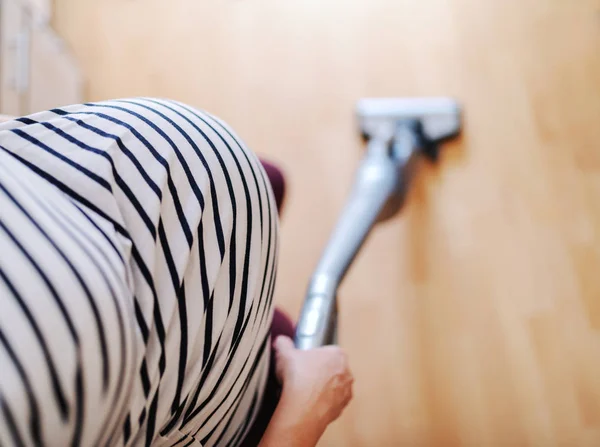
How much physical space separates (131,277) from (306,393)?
0.91 ft

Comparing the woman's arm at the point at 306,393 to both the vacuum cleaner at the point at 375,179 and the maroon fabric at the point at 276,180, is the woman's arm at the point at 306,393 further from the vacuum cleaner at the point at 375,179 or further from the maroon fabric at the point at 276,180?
the maroon fabric at the point at 276,180

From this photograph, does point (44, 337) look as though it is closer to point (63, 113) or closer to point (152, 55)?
point (63, 113)

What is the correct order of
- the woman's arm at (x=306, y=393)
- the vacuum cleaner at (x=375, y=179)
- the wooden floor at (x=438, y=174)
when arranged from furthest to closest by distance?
the wooden floor at (x=438, y=174)
the vacuum cleaner at (x=375, y=179)
the woman's arm at (x=306, y=393)

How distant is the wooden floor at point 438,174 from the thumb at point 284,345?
17.3 inches

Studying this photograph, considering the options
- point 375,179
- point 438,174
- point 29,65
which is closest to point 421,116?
point 438,174

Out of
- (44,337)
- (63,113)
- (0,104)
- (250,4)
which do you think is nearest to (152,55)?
(250,4)

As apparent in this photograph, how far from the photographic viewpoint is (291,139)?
127 cm

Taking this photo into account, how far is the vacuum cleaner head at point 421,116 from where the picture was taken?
120 centimetres

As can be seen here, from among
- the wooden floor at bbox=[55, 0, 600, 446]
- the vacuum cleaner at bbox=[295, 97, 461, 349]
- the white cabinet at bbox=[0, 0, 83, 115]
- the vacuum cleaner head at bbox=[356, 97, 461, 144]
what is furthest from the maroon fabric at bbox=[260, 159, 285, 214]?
the white cabinet at bbox=[0, 0, 83, 115]

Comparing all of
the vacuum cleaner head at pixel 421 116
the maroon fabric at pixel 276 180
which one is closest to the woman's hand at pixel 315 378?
the maroon fabric at pixel 276 180

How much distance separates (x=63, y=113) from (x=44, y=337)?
9.4 inches

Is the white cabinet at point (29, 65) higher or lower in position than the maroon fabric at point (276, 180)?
higher

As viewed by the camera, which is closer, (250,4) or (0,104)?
(0,104)

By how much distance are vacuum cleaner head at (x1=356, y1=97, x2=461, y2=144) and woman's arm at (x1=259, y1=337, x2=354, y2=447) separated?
0.75 m
